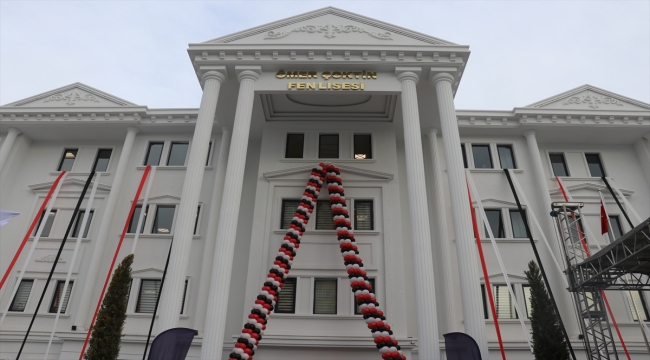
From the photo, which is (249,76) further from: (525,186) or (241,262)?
(525,186)

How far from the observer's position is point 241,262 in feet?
62.2

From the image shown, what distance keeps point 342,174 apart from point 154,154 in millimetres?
8859

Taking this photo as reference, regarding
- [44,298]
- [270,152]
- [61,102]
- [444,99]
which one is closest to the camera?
[444,99]

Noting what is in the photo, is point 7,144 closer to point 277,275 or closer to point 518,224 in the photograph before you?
point 277,275

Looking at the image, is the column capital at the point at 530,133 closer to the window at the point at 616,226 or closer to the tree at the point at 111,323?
the window at the point at 616,226

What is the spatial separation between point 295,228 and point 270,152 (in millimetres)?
4235

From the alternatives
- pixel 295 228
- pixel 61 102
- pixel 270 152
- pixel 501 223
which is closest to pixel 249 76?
pixel 270 152

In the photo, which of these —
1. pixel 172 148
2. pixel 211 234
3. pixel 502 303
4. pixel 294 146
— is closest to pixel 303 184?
pixel 294 146

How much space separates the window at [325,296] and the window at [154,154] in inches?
374

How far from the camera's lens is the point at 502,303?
1789 cm

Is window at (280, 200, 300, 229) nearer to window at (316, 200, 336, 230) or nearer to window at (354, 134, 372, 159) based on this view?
window at (316, 200, 336, 230)

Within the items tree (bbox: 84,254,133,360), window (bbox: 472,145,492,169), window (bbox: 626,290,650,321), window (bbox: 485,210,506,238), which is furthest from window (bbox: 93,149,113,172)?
window (bbox: 626,290,650,321)

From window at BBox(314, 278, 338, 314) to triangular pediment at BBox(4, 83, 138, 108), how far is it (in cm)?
1190

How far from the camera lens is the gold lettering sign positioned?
1759 centimetres
